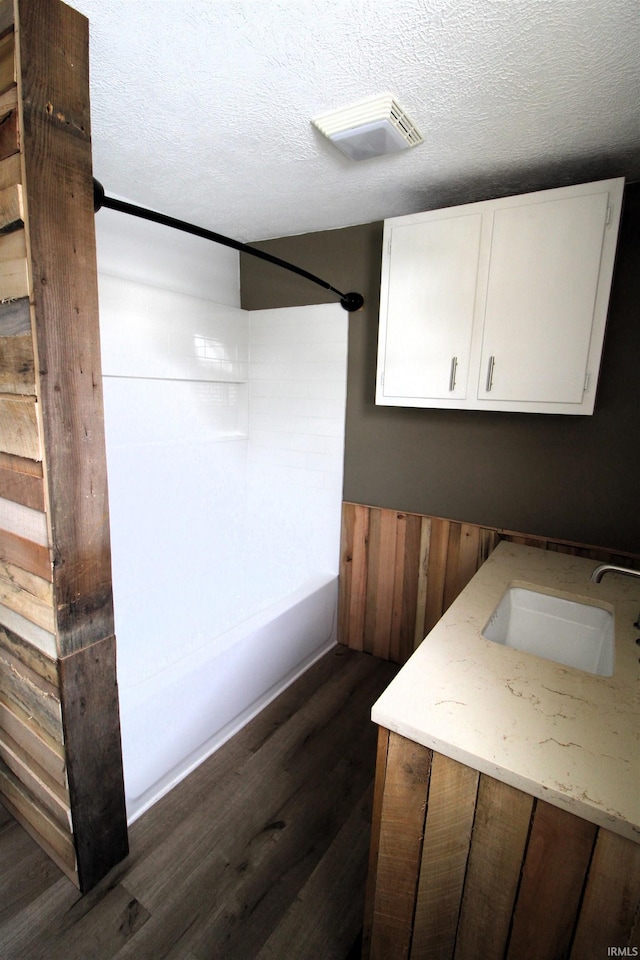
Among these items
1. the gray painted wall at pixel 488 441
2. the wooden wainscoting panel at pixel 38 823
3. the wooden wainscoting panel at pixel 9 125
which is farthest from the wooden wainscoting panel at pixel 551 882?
the wooden wainscoting panel at pixel 9 125

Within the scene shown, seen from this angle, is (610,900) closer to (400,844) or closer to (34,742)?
(400,844)

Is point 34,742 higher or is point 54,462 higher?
point 54,462

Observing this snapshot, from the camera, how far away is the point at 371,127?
4.78 feet

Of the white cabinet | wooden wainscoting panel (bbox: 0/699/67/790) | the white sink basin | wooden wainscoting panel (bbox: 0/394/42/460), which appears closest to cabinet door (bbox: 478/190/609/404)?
the white cabinet

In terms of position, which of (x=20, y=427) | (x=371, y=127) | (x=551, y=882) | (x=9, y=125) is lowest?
(x=551, y=882)

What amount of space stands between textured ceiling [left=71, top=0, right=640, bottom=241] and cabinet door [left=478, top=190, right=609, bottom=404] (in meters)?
0.24

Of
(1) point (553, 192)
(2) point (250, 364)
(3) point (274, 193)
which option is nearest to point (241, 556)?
(2) point (250, 364)

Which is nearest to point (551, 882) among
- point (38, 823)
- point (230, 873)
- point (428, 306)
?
point (230, 873)

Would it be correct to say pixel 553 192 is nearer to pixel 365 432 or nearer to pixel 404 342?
pixel 404 342

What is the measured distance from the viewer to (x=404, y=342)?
6.78ft

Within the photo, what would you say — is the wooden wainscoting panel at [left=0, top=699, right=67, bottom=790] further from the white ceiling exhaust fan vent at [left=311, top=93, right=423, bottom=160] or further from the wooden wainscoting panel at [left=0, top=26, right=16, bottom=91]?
the white ceiling exhaust fan vent at [left=311, top=93, right=423, bottom=160]

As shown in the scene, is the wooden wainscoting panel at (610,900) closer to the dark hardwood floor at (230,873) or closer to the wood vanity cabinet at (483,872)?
the wood vanity cabinet at (483,872)

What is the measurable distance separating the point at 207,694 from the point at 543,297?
6.99 ft

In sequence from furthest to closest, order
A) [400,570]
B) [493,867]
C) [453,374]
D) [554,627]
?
[400,570], [453,374], [554,627], [493,867]
